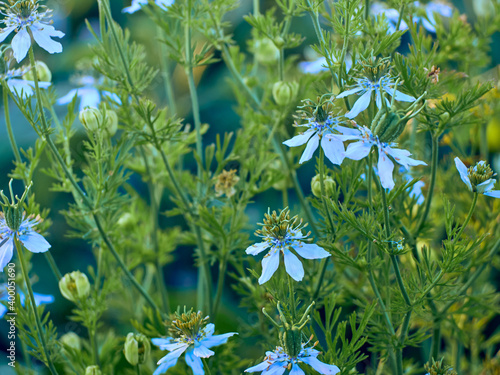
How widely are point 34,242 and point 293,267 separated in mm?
204

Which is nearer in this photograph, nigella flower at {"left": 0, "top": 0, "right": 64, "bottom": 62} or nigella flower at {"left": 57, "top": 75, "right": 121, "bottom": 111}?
nigella flower at {"left": 0, "top": 0, "right": 64, "bottom": 62}

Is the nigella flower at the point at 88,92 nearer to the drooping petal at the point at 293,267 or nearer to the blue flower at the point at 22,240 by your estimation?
the blue flower at the point at 22,240

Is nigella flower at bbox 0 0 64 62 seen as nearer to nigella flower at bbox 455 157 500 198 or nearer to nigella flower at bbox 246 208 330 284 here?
nigella flower at bbox 246 208 330 284

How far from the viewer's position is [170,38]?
1.94 ft

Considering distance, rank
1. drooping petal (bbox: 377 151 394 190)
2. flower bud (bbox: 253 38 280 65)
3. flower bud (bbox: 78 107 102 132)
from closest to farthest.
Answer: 1. drooping petal (bbox: 377 151 394 190)
2. flower bud (bbox: 78 107 102 132)
3. flower bud (bbox: 253 38 280 65)

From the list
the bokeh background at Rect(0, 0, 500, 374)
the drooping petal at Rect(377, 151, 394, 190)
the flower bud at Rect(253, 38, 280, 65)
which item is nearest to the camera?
the drooping petal at Rect(377, 151, 394, 190)

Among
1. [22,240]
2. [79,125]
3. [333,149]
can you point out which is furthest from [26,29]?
[79,125]

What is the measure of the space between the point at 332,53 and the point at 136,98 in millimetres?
211

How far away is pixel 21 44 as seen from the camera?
431mm

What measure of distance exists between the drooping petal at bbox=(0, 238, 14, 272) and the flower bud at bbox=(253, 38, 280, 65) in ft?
1.17

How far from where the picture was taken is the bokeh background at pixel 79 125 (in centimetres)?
95

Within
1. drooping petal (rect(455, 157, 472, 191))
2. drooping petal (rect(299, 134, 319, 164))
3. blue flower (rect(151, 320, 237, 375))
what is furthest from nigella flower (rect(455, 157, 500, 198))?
blue flower (rect(151, 320, 237, 375))

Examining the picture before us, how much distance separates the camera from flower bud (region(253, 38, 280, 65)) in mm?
617

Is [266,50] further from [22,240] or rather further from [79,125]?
[79,125]
